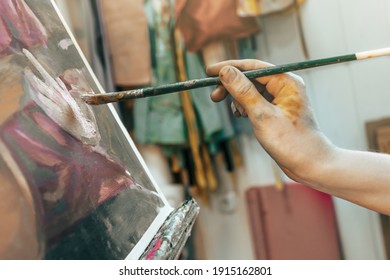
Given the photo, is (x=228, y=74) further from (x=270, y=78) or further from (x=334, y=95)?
(x=334, y=95)

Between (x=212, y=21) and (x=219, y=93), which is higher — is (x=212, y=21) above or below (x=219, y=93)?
above

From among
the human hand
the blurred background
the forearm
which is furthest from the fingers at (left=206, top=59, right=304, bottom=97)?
the blurred background

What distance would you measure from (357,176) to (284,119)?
0.47 feet

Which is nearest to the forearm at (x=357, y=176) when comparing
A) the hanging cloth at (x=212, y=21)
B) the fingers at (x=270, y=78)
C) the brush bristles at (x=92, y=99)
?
the fingers at (x=270, y=78)

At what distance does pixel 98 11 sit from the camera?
1121mm

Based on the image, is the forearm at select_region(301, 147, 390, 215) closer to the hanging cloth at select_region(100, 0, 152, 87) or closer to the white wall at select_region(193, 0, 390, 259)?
the white wall at select_region(193, 0, 390, 259)

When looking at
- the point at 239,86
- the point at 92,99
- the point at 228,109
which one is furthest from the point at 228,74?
the point at 228,109

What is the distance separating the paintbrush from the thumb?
0.01 m

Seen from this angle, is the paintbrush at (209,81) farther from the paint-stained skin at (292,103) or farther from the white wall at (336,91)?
the white wall at (336,91)

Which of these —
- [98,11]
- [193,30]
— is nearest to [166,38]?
[193,30]

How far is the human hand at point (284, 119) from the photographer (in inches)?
26.5

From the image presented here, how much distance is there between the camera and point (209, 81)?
26.5 inches
